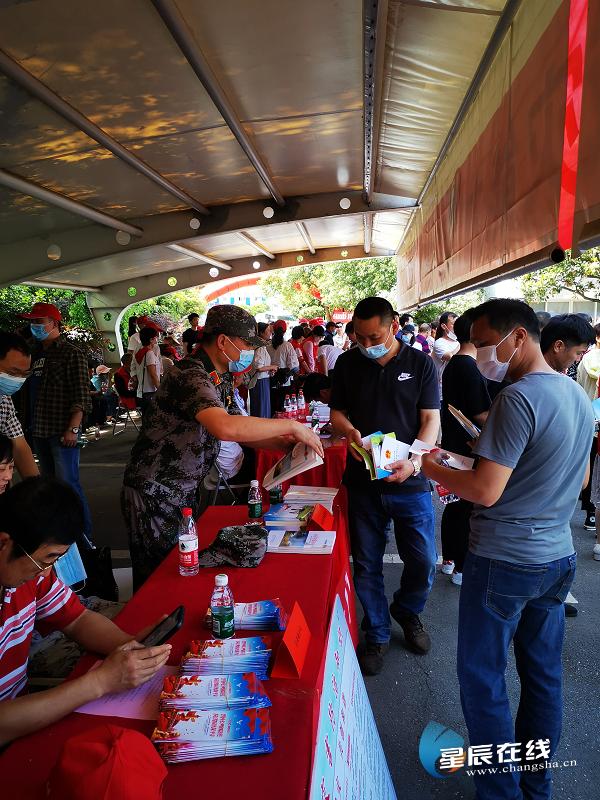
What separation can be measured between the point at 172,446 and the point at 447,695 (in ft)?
5.96

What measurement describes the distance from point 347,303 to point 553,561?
2343 cm

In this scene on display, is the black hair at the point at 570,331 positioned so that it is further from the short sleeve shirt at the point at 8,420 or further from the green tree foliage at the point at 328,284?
the green tree foliage at the point at 328,284

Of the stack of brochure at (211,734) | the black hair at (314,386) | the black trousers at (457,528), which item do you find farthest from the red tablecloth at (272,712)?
the black hair at (314,386)

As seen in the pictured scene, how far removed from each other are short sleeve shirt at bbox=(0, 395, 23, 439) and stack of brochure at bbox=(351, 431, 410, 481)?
231cm

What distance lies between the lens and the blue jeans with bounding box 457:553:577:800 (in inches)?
69.4

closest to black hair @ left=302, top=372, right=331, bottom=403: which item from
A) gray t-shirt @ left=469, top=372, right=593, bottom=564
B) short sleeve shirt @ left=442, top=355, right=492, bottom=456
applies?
short sleeve shirt @ left=442, top=355, right=492, bottom=456

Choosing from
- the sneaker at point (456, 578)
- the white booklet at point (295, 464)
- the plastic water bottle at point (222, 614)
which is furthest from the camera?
the sneaker at point (456, 578)

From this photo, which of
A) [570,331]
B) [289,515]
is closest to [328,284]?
[570,331]

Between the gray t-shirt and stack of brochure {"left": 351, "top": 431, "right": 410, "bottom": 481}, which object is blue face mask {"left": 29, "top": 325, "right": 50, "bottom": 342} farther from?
the gray t-shirt

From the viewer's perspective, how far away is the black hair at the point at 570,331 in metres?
2.82

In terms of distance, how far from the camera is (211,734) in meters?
1.18

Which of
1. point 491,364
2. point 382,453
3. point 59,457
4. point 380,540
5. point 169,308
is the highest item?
point 169,308

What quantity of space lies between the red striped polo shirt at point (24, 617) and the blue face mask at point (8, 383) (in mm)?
2066

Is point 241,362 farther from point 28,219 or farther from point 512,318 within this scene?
point 28,219
